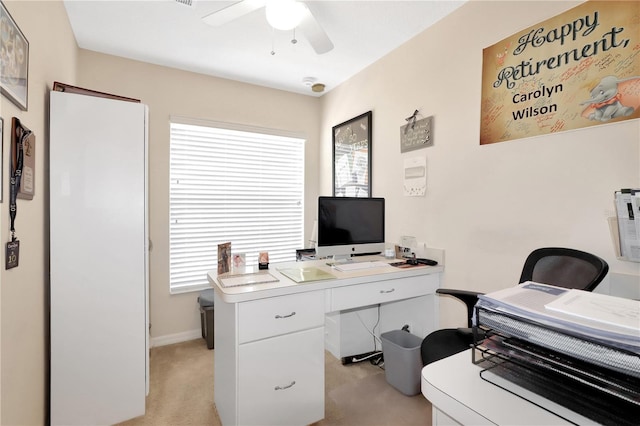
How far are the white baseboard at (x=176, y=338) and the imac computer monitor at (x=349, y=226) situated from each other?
5.83 ft

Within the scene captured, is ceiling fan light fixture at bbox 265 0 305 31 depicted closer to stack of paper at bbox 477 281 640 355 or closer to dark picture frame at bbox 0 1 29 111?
dark picture frame at bbox 0 1 29 111

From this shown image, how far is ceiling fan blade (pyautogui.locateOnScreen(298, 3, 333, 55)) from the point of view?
1.74 m

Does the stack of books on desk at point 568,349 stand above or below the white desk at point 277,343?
above

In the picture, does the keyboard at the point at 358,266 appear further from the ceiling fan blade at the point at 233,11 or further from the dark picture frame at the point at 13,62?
the dark picture frame at the point at 13,62

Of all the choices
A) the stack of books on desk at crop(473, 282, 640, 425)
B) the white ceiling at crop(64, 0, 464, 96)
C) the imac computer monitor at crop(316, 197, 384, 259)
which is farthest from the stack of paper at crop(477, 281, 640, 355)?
the white ceiling at crop(64, 0, 464, 96)

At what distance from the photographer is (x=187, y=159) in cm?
297

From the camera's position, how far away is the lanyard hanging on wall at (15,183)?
1.22m

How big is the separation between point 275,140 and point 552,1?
8.46 feet

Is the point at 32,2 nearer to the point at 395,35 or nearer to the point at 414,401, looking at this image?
the point at 395,35

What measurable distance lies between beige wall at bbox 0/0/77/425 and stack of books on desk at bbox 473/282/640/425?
1.68 m

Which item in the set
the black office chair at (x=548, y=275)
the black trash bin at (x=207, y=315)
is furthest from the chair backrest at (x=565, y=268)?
the black trash bin at (x=207, y=315)

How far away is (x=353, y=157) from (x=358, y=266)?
1402 mm

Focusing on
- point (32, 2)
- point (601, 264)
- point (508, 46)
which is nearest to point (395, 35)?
point (508, 46)

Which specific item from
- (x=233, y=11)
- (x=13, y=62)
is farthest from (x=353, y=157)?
(x=13, y=62)
